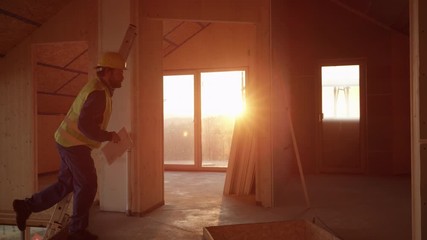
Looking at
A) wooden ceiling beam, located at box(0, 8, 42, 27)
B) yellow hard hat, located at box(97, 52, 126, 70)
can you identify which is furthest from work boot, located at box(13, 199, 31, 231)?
wooden ceiling beam, located at box(0, 8, 42, 27)

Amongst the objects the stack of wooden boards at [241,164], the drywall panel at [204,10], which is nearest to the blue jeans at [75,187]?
the drywall panel at [204,10]

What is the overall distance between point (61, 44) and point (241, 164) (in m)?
3.64

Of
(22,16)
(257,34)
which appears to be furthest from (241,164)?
(22,16)

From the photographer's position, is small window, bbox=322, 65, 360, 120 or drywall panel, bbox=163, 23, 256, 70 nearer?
small window, bbox=322, 65, 360, 120

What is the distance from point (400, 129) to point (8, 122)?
685cm

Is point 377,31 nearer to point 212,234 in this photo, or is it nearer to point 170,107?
point 170,107

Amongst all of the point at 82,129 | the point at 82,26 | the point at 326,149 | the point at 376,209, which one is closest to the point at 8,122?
the point at 82,26

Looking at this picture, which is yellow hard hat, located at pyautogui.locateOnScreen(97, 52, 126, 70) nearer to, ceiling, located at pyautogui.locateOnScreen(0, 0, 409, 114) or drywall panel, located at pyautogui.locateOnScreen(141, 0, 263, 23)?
drywall panel, located at pyautogui.locateOnScreen(141, 0, 263, 23)

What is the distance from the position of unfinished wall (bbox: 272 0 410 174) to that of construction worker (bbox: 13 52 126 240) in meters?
4.48

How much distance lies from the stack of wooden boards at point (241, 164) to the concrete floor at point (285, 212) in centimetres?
26

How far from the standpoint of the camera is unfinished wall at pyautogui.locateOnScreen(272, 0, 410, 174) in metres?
6.97

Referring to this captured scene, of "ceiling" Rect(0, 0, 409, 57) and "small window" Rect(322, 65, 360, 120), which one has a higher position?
"ceiling" Rect(0, 0, 409, 57)

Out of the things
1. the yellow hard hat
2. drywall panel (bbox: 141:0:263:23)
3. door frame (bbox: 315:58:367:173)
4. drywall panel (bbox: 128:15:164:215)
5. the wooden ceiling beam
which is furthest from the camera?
door frame (bbox: 315:58:367:173)

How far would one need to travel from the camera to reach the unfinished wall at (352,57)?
22.9 feet
